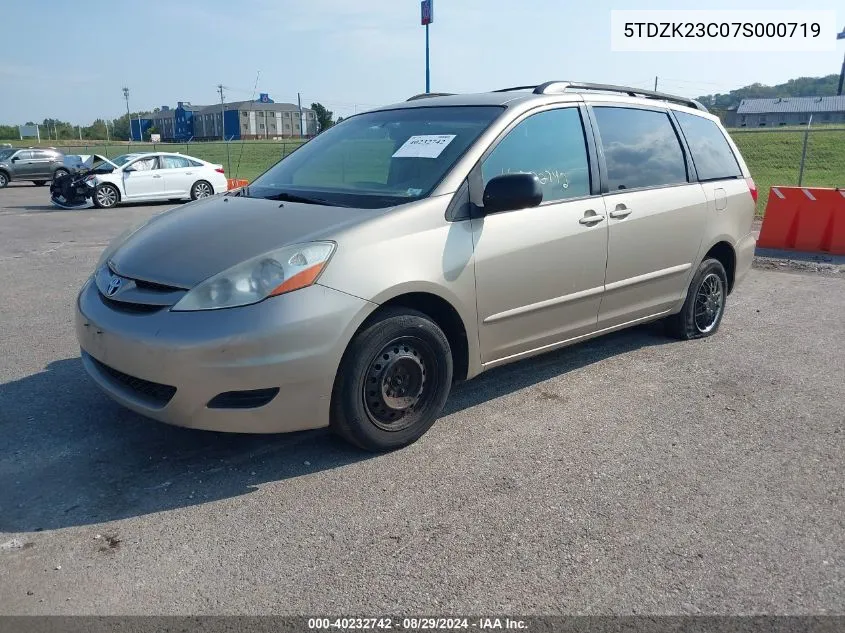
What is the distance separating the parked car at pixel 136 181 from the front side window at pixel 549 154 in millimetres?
16427

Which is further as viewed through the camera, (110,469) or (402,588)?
(110,469)

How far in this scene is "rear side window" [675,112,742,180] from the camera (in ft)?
18.0

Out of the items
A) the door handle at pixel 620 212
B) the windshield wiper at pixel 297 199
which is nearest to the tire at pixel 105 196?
the windshield wiper at pixel 297 199

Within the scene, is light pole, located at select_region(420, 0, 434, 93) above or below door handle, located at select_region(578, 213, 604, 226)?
above

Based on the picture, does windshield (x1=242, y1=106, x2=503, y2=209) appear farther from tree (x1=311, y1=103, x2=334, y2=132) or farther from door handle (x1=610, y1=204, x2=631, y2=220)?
tree (x1=311, y1=103, x2=334, y2=132)

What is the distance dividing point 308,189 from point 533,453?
2.01 meters

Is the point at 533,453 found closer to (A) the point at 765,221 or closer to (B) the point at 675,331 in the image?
(B) the point at 675,331

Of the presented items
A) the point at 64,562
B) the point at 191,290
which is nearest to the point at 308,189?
the point at 191,290

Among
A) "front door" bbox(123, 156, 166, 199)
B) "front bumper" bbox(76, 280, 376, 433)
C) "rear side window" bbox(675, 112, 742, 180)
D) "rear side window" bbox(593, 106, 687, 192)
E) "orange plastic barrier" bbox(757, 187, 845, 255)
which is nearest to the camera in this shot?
"front bumper" bbox(76, 280, 376, 433)

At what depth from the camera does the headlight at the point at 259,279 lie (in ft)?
10.4

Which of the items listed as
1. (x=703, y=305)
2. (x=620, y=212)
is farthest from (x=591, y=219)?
(x=703, y=305)

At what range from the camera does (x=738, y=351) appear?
5469 millimetres

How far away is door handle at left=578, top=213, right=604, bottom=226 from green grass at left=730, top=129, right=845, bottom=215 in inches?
714

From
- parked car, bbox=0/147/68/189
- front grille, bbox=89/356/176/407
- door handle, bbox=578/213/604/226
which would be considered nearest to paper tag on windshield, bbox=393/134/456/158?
Result: door handle, bbox=578/213/604/226
